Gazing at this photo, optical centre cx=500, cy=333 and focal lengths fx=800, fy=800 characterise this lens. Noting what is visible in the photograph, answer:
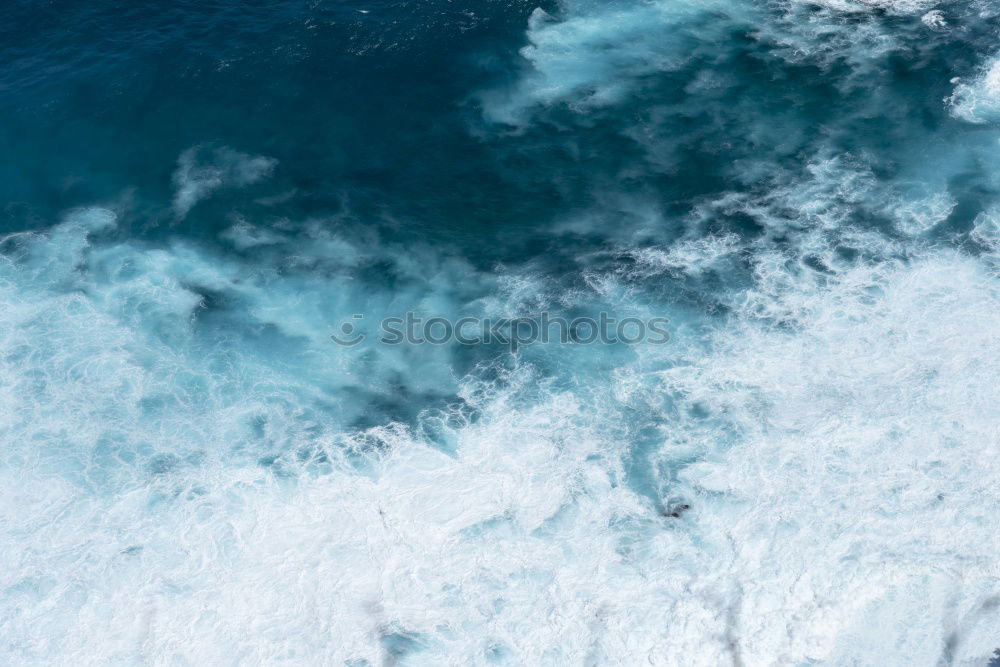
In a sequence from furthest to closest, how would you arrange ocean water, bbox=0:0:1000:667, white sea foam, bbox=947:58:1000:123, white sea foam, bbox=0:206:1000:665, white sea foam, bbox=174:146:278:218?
1. white sea foam, bbox=947:58:1000:123
2. white sea foam, bbox=174:146:278:218
3. ocean water, bbox=0:0:1000:667
4. white sea foam, bbox=0:206:1000:665

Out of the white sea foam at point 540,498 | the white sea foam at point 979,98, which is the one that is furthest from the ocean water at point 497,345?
the white sea foam at point 979,98

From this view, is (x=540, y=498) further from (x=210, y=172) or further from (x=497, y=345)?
(x=210, y=172)

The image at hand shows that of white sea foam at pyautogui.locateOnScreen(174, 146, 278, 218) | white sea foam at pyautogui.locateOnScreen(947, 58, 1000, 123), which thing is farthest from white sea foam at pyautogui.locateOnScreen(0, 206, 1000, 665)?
white sea foam at pyautogui.locateOnScreen(947, 58, 1000, 123)

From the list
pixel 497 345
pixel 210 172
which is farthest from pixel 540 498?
pixel 210 172

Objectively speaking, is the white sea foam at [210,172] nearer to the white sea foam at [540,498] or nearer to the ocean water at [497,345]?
the ocean water at [497,345]

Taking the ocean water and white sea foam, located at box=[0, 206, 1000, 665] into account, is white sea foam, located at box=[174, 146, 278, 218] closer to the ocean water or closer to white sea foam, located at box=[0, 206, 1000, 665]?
the ocean water

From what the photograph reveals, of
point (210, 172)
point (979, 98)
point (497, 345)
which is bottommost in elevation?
point (497, 345)

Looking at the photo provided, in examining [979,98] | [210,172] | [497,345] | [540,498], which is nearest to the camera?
[540,498]

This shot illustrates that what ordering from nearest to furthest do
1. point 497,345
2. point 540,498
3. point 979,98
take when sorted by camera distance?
point 540,498, point 497,345, point 979,98

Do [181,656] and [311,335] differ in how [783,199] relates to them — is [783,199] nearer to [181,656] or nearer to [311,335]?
[311,335]
